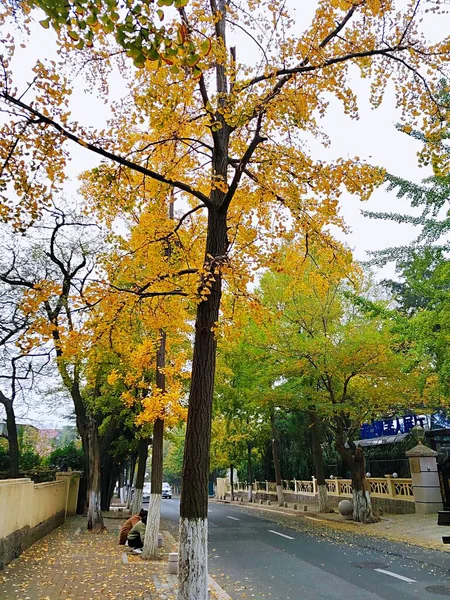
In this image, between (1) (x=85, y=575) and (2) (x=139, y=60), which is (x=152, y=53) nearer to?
(2) (x=139, y=60)

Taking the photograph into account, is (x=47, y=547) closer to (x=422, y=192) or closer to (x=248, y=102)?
(x=248, y=102)

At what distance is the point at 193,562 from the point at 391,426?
16674mm

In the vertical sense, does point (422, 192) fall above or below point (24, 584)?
above

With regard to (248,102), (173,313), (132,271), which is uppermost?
(248,102)

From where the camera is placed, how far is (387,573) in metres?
8.38

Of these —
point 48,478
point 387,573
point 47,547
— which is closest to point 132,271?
point 387,573

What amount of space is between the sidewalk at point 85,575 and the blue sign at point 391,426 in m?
10.6

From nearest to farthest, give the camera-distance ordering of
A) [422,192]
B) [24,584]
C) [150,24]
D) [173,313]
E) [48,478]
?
[150,24] < [24,584] < [173,313] < [422,192] < [48,478]

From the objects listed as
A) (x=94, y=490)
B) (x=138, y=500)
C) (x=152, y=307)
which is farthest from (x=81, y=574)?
(x=138, y=500)

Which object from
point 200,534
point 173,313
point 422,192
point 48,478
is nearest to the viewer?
point 200,534

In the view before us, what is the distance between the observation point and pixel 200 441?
5.47m

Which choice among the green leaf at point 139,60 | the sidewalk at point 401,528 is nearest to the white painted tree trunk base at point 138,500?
the sidewalk at point 401,528

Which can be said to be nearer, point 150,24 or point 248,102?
point 150,24

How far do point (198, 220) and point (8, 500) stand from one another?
6.91 metres
